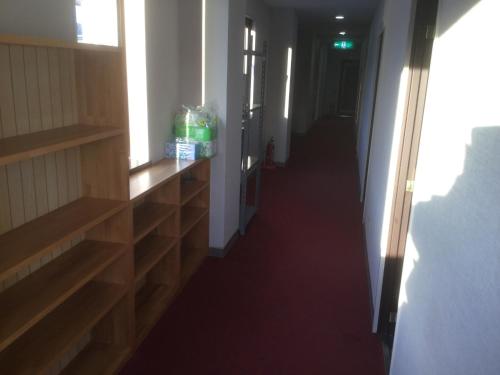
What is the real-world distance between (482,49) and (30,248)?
1625 millimetres

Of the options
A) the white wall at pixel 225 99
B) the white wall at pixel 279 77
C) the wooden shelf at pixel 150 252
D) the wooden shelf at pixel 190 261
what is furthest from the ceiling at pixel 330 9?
the wooden shelf at pixel 150 252

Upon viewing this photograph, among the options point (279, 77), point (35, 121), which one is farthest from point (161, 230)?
point (279, 77)

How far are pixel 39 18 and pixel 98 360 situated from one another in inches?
67.4

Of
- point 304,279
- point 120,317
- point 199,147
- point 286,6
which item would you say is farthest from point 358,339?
point 286,6

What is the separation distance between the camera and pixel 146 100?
2.88 meters

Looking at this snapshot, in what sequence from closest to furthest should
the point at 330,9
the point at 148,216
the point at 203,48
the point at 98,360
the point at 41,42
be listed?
the point at 41,42 → the point at 98,360 → the point at 148,216 → the point at 203,48 → the point at 330,9

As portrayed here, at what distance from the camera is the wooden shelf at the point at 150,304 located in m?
2.60

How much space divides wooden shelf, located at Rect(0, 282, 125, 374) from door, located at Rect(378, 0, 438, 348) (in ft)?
5.21

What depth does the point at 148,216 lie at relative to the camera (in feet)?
8.95

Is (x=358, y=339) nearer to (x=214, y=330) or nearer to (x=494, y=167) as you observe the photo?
(x=214, y=330)

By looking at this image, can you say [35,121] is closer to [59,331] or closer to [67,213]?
[67,213]

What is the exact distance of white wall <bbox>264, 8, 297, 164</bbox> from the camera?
6.83 m

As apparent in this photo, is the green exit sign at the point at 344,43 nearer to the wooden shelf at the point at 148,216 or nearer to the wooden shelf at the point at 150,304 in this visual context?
the wooden shelf at the point at 148,216

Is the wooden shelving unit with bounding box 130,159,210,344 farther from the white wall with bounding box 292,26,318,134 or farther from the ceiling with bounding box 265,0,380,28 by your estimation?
the white wall with bounding box 292,26,318,134
